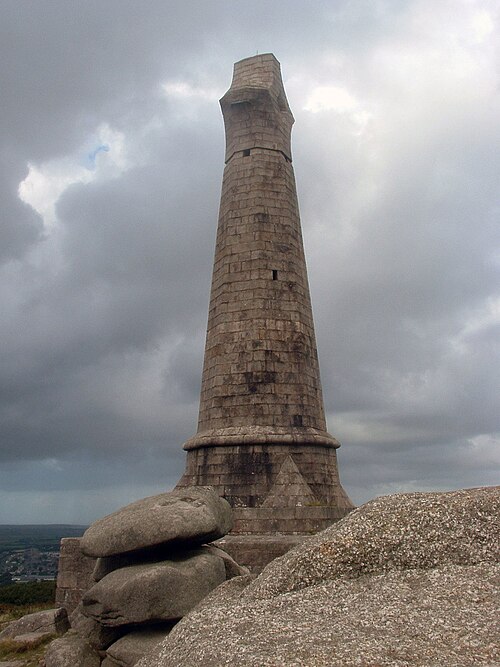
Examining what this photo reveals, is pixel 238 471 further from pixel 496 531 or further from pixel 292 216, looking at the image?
pixel 496 531

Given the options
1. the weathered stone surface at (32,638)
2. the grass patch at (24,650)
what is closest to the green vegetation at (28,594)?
the weathered stone surface at (32,638)

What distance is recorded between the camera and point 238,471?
505 inches

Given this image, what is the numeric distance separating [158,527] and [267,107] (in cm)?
1145

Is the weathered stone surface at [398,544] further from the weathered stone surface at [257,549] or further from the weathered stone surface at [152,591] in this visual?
the weathered stone surface at [257,549]

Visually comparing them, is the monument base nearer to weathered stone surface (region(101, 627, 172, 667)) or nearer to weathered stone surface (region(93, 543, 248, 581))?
weathered stone surface (region(93, 543, 248, 581))

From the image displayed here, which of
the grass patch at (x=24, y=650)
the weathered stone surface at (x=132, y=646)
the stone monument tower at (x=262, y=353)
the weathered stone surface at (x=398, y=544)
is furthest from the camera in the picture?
the stone monument tower at (x=262, y=353)

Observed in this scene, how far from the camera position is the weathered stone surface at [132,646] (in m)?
7.08

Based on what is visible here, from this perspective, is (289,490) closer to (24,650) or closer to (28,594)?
(24,650)

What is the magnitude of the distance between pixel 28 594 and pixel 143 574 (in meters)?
13.0

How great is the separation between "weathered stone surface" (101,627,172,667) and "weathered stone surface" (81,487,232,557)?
1.01m

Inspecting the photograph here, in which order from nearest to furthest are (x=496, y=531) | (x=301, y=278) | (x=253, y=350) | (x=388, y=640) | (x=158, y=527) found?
(x=388, y=640)
(x=496, y=531)
(x=158, y=527)
(x=253, y=350)
(x=301, y=278)

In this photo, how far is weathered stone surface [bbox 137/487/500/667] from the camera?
167 inches

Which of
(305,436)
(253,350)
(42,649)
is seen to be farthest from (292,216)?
(42,649)

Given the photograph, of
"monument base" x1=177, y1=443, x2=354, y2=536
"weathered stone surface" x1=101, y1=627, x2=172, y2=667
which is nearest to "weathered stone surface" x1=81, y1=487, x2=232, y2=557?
"weathered stone surface" x1=101, y1=627, x2=172, y2=667
